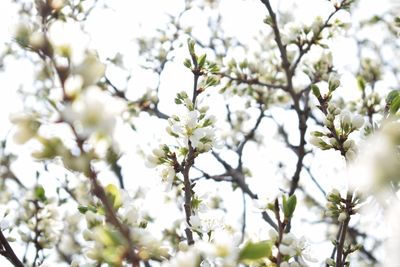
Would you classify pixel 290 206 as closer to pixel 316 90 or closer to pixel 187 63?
pixel 316 90

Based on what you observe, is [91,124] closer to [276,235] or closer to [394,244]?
[394,244]

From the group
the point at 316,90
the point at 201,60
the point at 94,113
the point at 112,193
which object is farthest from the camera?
the point at 201,60

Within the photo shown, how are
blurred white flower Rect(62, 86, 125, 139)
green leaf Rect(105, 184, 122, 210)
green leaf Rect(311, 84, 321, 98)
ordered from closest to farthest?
1. blurred white flower Rect(62, 86, 125, 139)
2. green leaf Rect(105, 184, 122, 210)
3. green leaf Rect(311, 84, 321, 98)

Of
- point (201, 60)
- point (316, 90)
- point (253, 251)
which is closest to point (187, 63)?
point (201, 60)

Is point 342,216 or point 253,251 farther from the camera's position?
point 342,216

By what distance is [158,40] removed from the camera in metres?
5.04

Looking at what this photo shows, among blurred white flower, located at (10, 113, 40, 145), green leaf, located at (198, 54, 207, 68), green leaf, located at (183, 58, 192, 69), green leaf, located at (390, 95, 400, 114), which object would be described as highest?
green leaf, located at (390, 95, 400, 114)

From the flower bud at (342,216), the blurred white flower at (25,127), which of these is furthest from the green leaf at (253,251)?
the flower bud at (342,216)

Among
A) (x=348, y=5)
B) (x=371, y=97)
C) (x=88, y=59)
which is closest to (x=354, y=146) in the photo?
(x=88, y=59)

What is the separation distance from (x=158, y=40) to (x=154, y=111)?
1.35m

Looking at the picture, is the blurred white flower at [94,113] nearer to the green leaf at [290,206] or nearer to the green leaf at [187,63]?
the green leaf at [290,206]

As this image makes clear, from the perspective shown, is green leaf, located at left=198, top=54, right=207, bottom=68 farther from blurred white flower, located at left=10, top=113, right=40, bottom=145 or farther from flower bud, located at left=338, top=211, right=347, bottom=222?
blurred white flower, located at left=10, top=113, right=40, bottom=145

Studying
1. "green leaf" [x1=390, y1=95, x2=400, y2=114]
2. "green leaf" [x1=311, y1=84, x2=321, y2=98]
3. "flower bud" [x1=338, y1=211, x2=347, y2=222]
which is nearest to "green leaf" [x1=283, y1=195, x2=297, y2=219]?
"flower bud" [x1=338, y1=211, x2=347, y2=222]

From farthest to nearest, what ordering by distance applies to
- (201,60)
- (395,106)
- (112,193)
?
(201,60), (395,106), (112,193)
